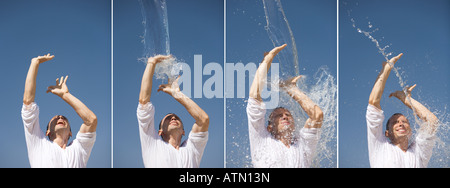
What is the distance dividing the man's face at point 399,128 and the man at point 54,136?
7.46 ft

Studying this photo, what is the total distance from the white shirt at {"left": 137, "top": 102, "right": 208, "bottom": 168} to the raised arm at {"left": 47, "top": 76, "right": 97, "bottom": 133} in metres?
0.36

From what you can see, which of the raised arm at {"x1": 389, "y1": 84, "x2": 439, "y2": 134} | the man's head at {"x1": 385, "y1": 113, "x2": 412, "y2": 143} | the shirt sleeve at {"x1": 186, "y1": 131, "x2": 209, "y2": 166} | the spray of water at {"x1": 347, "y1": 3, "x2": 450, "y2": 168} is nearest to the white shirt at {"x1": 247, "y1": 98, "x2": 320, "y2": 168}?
the shirt sleeve at {"x1": 186, "y1": 131, "x2": 209, "y2": 166}

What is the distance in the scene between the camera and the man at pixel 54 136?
4.33m

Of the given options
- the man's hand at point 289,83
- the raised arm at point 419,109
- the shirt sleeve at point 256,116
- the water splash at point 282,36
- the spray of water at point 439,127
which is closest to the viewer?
the shirt sleeve at point 256,116

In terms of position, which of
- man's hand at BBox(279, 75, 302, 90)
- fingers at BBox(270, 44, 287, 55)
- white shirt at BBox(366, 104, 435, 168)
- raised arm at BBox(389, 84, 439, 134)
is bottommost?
white shirt at BBox(366, 104, 435, 168)

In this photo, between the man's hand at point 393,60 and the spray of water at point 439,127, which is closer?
the man's hand at point 393,60

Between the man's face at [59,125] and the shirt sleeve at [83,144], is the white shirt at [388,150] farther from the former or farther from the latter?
the man's face at [59,125]

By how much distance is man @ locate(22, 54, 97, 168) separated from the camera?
14.2 feet

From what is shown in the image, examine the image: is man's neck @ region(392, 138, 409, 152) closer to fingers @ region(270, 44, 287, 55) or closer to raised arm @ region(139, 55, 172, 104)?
fingers @ region(270, 44, 287, 55)

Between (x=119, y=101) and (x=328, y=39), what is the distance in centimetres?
187

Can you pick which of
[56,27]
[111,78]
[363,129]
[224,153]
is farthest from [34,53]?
[363,129]

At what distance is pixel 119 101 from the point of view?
4.98 m

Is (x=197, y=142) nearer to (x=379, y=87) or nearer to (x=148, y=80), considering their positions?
(x=148, y=80)

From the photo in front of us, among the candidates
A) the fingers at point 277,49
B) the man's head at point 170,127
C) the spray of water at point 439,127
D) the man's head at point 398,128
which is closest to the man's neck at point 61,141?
the man's head at point 170,127
